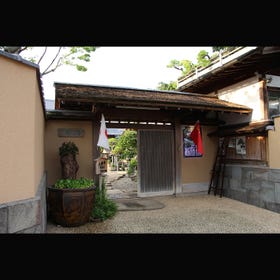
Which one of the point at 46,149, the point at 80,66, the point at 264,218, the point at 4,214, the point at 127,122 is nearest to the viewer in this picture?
the point at 4,214

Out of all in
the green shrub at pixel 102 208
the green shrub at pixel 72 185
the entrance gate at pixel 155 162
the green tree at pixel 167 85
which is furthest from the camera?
the green tree at pixel 167 85

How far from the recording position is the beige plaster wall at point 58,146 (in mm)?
6523

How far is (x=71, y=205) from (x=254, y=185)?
5266mm

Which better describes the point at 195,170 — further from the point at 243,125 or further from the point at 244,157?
the point at 243,125

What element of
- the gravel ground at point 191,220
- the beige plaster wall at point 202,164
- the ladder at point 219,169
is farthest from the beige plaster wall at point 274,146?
the beige plaster wall at point 202,164

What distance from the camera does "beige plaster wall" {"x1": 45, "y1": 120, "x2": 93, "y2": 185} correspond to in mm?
6523

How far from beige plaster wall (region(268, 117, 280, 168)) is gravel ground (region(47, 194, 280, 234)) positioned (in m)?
1.32

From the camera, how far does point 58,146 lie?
6590mm

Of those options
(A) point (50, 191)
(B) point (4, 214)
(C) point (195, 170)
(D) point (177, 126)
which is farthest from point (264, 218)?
(B) point (4, 214)

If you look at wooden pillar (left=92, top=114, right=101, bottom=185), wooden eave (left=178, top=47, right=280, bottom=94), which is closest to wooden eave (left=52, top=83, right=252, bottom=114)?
wooden pillar (left=92, top=114, right=101, bottom=185)

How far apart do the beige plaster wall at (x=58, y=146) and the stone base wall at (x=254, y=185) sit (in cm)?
463

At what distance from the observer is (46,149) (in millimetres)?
6480

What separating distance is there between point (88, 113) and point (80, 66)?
692 cm

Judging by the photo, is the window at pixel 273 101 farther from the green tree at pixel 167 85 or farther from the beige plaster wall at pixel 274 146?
the green tree at pixel 167 85
